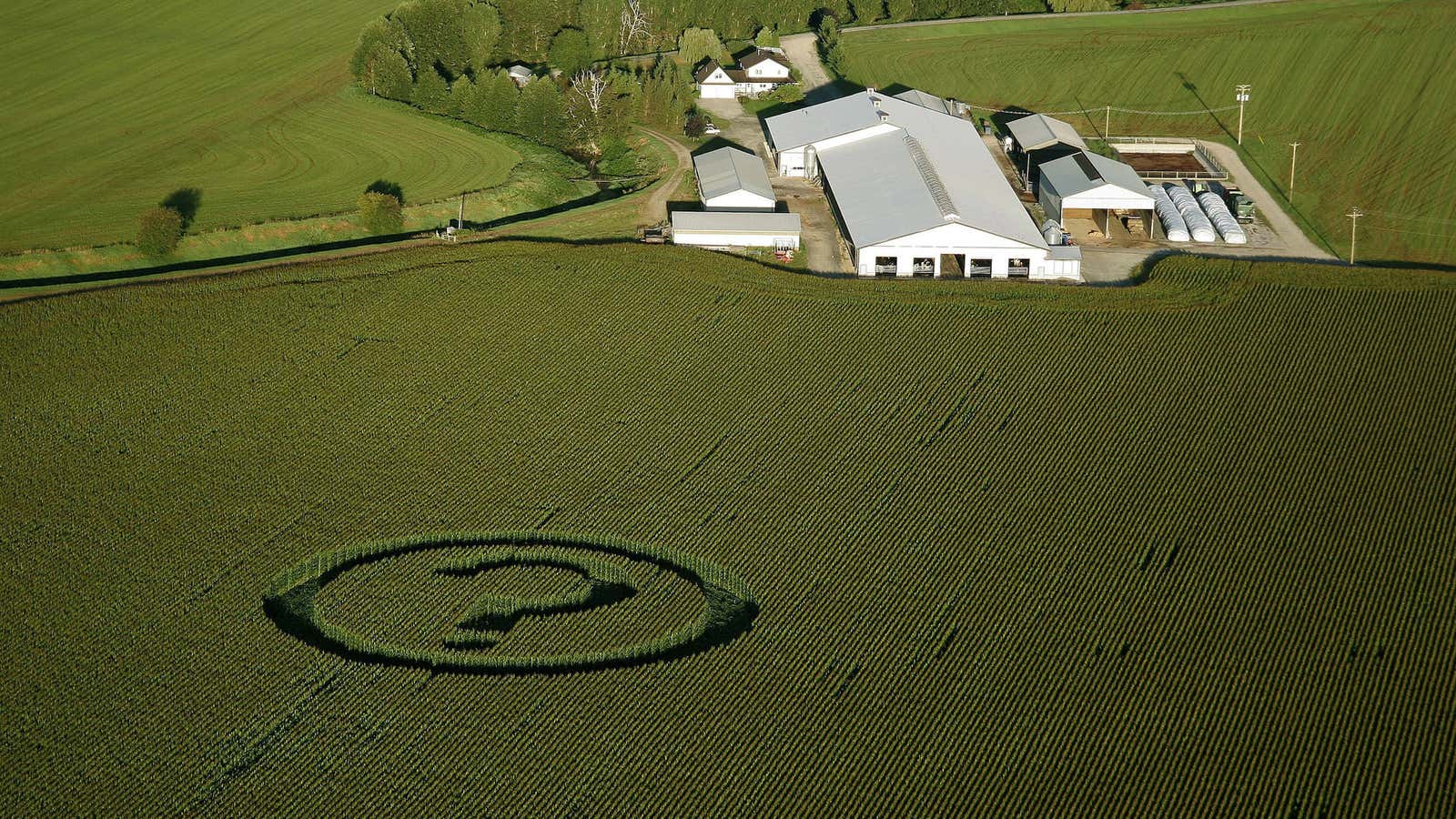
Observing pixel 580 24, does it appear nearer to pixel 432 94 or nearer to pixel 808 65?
pixel 808 65

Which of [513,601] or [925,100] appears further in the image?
[925,100]

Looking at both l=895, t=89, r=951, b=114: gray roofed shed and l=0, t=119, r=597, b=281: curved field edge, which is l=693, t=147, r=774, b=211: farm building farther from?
l=895, t=89, r=951, b=114: gray roofed shed

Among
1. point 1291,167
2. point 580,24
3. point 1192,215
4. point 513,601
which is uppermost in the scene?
point 580,24

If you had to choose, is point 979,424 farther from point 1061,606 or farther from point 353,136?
point 353,136

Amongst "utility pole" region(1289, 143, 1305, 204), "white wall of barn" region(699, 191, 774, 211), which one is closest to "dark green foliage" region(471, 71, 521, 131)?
"white wall of barn" region(699, 191, 774, 211)

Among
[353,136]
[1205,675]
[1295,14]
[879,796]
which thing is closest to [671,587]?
[879,796]

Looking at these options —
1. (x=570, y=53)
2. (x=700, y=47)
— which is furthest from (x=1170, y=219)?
(x=570, y=53)

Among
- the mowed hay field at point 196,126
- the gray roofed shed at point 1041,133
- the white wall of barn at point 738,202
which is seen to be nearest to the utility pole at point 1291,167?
the gray roofed shed at point 1041,133

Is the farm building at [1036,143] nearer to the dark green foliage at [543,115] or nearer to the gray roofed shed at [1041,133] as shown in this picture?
the gray roofed shed at [1041,133]

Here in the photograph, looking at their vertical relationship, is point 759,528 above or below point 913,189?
below
